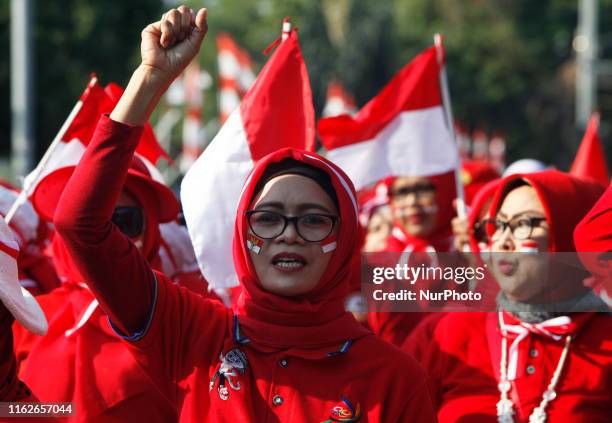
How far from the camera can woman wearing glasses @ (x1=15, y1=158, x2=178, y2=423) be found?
3.95m

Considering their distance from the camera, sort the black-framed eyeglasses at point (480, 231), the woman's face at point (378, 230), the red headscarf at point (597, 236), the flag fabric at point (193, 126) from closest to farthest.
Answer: the red headscarf at point (597, 236)
the black-framed eyeglasses at point (480, 231)
the woman's face at point (378, 230)
the flag fabric at point (193, 126)

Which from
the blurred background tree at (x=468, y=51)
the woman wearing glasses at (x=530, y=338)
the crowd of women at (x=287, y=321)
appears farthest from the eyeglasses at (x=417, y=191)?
the blurred background tree at (x=468, y=51)

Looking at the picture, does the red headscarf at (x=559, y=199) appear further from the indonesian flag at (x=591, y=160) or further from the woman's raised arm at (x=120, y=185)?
the indonesian flag at (x=591, y=160)

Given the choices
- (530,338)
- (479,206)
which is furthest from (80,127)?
(530,338)

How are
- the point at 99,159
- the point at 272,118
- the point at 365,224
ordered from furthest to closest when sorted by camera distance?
1. the point at 365,224
2. the point at 272,118
3. the point at 99,159

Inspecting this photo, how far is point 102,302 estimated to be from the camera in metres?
3.15

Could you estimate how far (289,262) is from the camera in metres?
3.27

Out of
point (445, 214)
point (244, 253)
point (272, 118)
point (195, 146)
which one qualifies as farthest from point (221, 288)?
point (195, 146)

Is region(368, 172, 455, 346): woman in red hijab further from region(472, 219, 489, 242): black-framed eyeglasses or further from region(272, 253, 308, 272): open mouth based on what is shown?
region(272, 253, 308, 272): open mouth

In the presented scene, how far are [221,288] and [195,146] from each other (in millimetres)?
10072

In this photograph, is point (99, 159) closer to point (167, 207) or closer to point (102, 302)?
point (102, 302)

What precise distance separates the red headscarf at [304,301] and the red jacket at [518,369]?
0.77m

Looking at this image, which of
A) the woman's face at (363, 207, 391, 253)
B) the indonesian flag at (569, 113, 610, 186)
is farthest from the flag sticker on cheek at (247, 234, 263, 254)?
the indonesian flag at (569, 113, 610, 186)

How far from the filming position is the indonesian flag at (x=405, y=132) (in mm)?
6480
